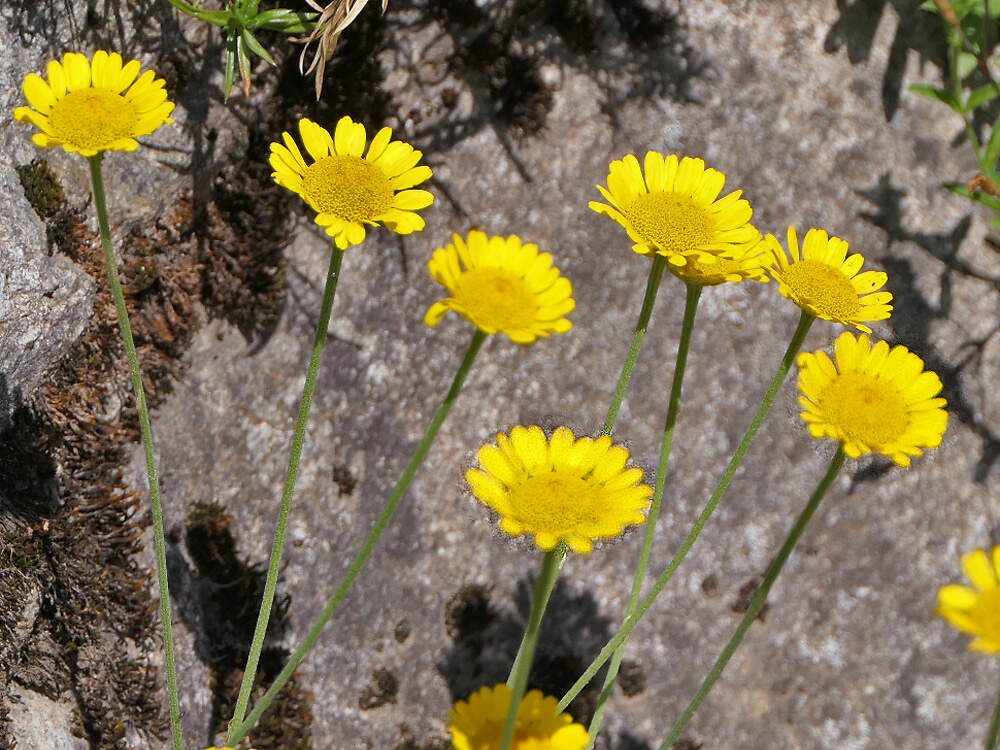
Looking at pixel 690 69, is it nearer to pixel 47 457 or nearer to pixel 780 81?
pixel 780 81

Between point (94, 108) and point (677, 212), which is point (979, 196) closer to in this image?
point (677, 212)

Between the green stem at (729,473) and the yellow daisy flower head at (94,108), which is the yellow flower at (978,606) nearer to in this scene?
the green stem at (729,473)

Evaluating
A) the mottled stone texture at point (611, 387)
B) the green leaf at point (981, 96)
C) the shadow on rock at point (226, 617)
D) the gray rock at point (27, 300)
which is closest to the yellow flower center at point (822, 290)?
the mottled stone texture at point (611, 387)

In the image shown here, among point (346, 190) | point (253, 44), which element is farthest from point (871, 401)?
point (253, 44)

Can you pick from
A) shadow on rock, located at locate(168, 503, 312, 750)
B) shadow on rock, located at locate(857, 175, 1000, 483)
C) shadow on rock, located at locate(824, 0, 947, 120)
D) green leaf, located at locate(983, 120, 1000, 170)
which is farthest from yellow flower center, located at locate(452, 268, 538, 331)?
shadow on rock, located at locate(824, 0, 947, 120)

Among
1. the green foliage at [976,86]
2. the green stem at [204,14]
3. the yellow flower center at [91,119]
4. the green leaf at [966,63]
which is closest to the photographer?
the yellow flower center at [91,119]

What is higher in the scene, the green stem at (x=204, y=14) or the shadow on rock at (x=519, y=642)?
the green stem at (x=204, y=14)

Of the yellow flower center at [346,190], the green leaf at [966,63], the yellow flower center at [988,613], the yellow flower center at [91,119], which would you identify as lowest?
the yellow flower center at [988,613]
